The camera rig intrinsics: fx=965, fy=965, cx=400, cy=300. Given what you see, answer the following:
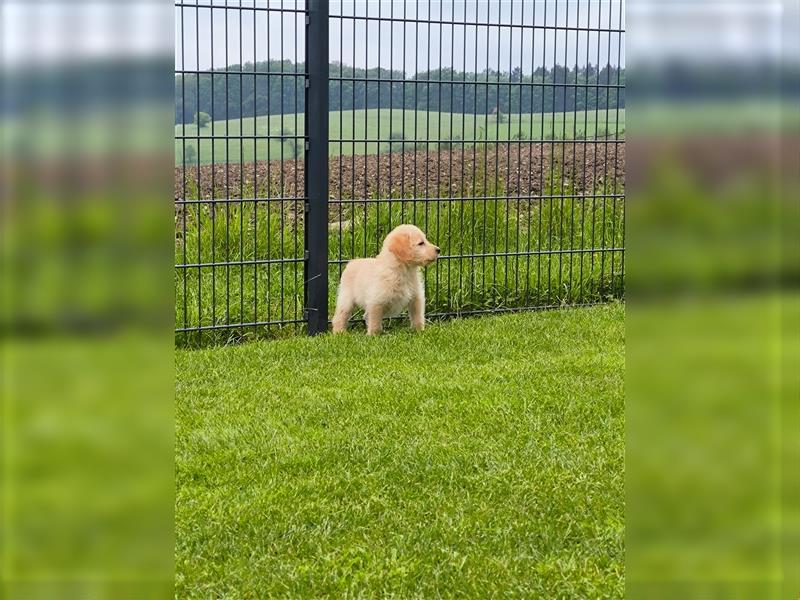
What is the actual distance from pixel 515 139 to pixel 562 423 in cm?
344

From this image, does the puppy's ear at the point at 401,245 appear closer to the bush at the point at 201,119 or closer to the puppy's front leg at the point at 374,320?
the puppy's front leg at the point at 374,320

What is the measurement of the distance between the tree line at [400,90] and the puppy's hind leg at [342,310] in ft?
4.09

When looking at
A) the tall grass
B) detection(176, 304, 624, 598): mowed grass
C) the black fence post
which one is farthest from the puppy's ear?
detection(176, 304, 624, 598): mowed grass

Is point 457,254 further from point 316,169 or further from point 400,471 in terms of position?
point 400,471

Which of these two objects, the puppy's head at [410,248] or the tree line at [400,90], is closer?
the tree line at [400,90]

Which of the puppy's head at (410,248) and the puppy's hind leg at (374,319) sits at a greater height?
the puppy's head at (410,248)

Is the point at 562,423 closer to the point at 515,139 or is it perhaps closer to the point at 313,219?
the point at 313,219

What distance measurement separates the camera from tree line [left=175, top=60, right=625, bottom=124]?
5953 millimetres
